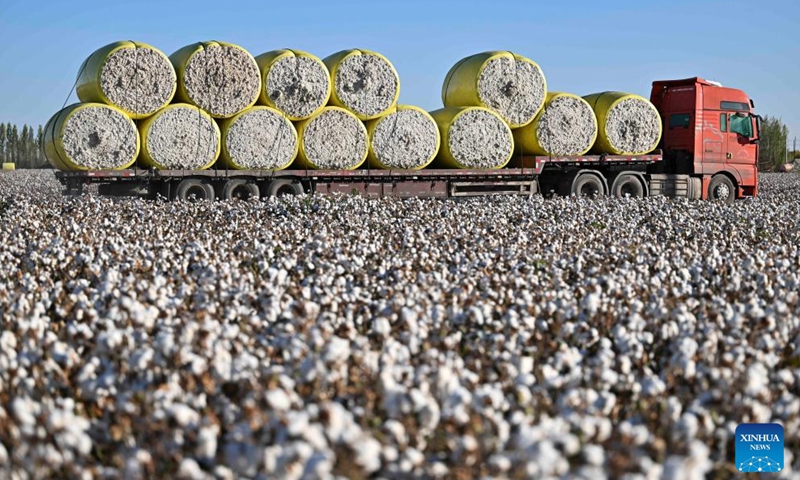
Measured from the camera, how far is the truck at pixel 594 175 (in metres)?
16.3

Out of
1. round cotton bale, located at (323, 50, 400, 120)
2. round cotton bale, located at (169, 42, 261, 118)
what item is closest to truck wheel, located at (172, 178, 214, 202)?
round cotton bale, located at (169, 42, 261, 118)

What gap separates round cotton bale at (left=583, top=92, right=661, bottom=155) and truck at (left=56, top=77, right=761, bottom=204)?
0.29 metres

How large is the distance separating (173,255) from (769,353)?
533 centimetres

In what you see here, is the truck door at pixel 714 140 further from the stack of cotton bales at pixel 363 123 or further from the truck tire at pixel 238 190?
the truck tire at pixel 238 190

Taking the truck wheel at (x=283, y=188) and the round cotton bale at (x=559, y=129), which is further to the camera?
the round cotton bale at (x=559, y=129)

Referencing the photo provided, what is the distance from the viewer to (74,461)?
128 inches

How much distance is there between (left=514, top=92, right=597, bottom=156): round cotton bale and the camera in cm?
1934

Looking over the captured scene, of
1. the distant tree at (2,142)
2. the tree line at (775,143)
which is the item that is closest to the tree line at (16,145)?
the distant tree at (2,142)

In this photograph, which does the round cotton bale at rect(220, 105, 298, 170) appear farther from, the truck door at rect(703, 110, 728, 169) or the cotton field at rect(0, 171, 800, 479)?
the truck door at rect(703, 110, 728, 169)

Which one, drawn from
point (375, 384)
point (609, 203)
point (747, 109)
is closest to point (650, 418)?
point (375, 384)

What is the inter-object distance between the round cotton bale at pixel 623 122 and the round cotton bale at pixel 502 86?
6.12 ft

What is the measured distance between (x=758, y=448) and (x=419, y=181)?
48.4ft

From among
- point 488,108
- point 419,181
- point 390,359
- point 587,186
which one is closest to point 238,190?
point 419,181

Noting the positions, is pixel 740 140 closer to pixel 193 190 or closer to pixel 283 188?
pixel 283 188
